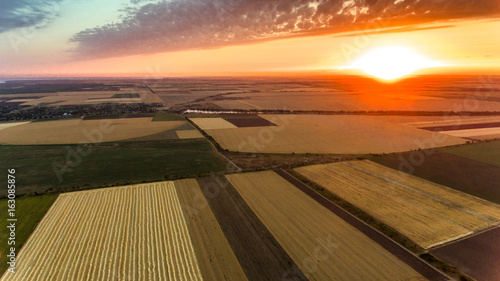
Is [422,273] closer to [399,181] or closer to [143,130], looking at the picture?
[399,181]

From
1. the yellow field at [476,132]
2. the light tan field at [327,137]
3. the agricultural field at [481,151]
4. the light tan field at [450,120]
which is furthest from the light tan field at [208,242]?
the light tan field at [450,120]

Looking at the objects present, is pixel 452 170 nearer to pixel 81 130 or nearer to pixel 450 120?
pixel 450 120

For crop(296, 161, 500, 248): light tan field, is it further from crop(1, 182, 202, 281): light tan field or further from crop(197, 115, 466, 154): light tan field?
crop(1, 182, 202, 281): light tan field

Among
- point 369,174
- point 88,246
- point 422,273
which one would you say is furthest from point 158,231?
point 369,174

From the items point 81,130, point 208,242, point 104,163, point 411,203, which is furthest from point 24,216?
point 81,130

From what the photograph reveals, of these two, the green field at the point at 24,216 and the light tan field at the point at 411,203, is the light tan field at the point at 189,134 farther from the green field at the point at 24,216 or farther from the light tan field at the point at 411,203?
the green field at the point at 24,216

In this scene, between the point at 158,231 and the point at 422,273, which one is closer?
the point at 422,273
